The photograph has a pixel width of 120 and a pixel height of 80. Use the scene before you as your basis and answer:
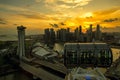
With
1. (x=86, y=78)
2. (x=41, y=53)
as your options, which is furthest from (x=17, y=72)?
(x=86, y=78)

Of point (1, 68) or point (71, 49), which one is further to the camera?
point (1, 68)

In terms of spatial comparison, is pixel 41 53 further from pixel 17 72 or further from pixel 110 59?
pixel 110 59

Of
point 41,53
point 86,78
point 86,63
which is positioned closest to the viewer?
point 86,78

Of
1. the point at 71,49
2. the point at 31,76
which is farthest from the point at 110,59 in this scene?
the point at 31,76

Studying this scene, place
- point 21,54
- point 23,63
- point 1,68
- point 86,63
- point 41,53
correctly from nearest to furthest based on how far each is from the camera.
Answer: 1. point 86,63
2. point 1,68
3. point 23,63
4. point 21,54
5. point 41,53

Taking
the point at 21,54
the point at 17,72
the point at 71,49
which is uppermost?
the point at 71,49

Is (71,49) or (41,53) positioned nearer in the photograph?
(71,49)

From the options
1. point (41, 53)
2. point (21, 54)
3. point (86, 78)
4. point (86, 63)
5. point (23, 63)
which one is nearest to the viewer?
point (86, 78)

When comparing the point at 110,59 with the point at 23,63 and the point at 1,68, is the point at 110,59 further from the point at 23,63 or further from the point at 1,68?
the point at 1,68

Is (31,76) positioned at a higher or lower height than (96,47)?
lower
